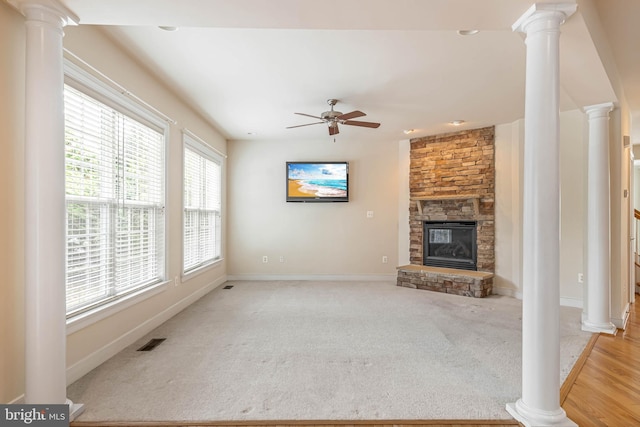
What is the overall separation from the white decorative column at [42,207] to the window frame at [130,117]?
0.17 metres

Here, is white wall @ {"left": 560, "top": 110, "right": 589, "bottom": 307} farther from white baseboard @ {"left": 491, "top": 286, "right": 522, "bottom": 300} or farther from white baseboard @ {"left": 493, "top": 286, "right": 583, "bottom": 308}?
white baseboard @ {"left": 491, "top": 286, "right": 522, "bottom": 300}

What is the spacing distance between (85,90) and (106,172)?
65 cm

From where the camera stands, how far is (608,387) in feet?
7.72

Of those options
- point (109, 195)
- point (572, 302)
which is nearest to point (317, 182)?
point (109, 195)

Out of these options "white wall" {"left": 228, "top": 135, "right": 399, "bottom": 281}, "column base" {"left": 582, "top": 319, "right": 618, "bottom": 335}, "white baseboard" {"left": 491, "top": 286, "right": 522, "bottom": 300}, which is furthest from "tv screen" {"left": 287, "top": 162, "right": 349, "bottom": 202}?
"column base" {"left": 582, "top": 319, "right": 618, "bottom": 335}

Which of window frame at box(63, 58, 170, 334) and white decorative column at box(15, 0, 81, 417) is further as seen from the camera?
window frame at box(63, 58, 170, 334)

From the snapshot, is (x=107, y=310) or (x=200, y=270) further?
(x=200, y=270)

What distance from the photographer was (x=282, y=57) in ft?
9.93

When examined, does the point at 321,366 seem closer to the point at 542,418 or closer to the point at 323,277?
the point at 542,418

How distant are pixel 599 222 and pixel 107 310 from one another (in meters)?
4.69

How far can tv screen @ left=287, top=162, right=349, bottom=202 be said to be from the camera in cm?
629

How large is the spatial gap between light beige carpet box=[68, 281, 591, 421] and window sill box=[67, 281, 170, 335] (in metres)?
0.37

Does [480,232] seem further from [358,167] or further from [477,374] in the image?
[477,374]

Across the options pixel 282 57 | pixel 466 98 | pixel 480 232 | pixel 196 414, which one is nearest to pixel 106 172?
pixel 282 57
